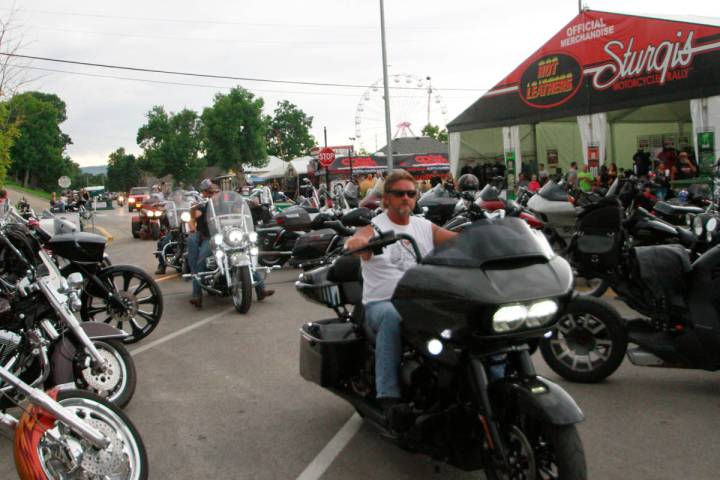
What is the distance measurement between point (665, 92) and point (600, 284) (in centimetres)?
1282

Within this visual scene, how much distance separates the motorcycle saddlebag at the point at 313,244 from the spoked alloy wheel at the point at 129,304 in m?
3.13

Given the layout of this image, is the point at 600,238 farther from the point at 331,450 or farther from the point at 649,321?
the point at 331,450

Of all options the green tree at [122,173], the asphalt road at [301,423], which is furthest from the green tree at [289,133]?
the asphalt road at [301,423]

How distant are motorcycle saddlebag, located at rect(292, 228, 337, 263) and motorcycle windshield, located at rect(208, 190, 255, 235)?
984 millimetres

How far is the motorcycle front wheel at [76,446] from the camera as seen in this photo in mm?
2961

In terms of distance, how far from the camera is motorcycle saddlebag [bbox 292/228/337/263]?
33.3 feet

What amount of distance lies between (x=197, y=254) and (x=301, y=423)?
18.2ft

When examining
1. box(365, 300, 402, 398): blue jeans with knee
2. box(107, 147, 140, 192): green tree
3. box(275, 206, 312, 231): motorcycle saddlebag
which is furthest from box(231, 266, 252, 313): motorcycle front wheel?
box(107, 147, 140, 192): green tree

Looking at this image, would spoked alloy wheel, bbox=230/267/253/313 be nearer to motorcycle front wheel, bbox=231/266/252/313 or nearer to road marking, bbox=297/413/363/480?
motorcycle front wheel, bbox=231/266/252/313

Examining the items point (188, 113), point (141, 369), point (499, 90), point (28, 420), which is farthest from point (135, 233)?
point (188, 113)

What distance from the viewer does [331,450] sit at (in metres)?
4.14

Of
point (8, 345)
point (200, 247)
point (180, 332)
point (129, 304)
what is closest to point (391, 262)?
point (8, 345)

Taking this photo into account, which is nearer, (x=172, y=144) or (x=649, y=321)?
(x=649, y=321)

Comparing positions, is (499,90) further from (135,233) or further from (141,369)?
(141,369)
